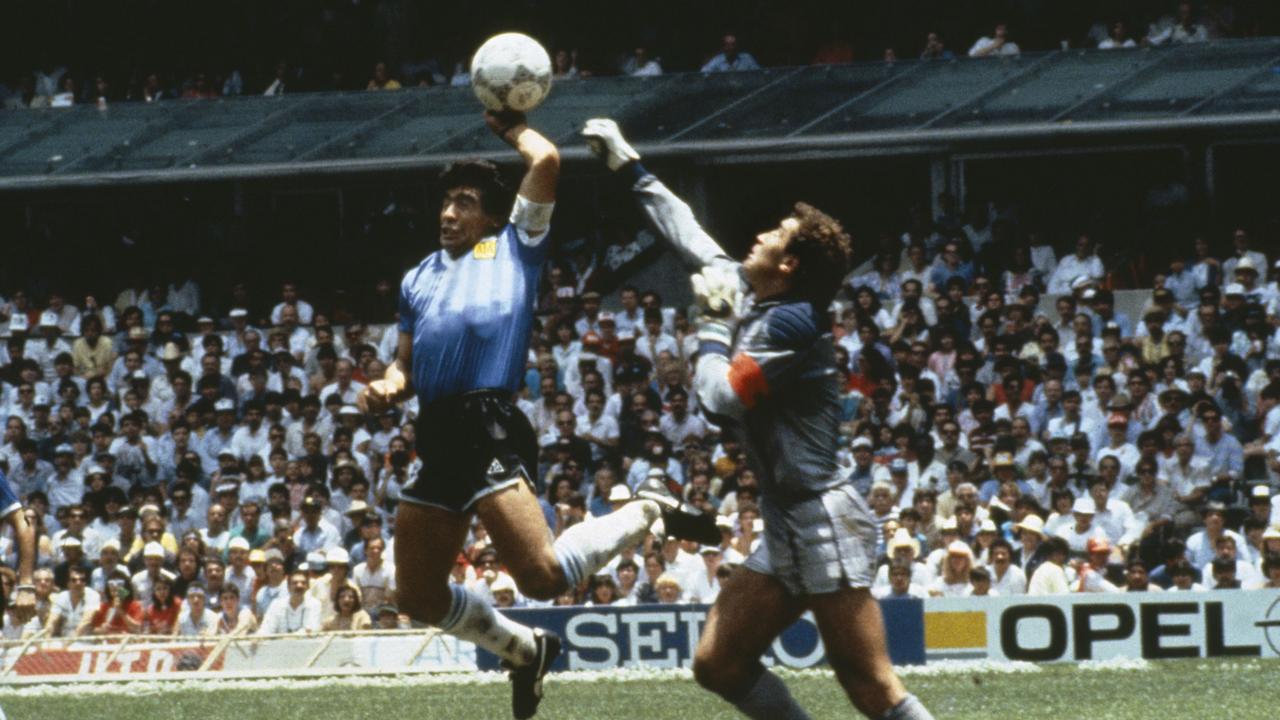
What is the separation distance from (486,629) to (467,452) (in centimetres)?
69

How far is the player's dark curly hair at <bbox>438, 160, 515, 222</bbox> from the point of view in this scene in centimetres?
786

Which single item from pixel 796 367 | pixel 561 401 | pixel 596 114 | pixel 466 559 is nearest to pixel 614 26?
pixel 596 114

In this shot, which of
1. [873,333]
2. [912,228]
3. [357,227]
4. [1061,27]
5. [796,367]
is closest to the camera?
[796,367]

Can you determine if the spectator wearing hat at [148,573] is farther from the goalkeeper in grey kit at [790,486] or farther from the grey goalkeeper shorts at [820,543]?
the grey goalkeeper shorts at [820,543]

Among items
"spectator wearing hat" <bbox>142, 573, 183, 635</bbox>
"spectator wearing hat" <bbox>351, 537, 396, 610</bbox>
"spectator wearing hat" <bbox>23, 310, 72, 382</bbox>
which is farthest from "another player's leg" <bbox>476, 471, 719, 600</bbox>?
"spectator wearing hat" <bbox>23, 310, 72, 382</bbox>

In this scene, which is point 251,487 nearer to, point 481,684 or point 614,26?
point 481,684

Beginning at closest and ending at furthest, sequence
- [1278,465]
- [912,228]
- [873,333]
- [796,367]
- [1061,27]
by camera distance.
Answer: [796,367]
[1278,465]
[873,333]
[912,228]
[1061,27]

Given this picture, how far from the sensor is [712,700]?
1180 centimetres

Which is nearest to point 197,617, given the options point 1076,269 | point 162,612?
point 162,612

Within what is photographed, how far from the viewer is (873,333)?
1900 centimetres

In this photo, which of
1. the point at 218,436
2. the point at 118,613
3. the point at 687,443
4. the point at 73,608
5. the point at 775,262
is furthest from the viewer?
the point at 218,436

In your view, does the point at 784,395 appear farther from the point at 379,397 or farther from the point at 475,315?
the point at 379,397

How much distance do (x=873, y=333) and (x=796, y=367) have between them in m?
12.6

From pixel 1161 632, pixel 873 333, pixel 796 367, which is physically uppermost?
pixel 796 367
